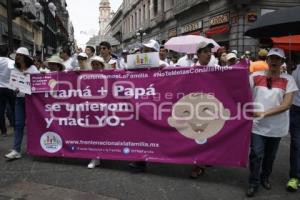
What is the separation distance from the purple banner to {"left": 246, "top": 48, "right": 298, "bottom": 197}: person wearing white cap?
0.21 m

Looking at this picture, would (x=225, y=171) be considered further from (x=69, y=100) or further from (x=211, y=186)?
(x=69, y=100)

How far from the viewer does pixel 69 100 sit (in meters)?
6.71

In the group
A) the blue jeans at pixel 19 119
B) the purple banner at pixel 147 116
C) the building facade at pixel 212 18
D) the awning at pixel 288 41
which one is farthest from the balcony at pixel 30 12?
the purple banner at pixel 147 116

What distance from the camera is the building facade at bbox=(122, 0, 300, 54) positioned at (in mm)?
22734

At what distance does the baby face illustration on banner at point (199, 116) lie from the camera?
5.84 m

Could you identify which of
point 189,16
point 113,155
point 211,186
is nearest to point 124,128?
point 113,155

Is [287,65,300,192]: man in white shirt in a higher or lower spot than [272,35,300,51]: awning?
lower

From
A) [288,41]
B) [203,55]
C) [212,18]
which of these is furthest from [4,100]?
[212,18]

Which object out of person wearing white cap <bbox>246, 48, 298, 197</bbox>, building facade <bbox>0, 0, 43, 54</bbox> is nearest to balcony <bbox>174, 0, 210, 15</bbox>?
building facade <bbox>0, 0, 43, 54</bbox>

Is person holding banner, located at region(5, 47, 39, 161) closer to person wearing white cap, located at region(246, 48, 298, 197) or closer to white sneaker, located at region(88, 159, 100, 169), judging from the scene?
white sneaker, located at region(88, 159, 100, 169)

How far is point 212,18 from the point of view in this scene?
88.5ft

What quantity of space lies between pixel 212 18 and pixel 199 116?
21.8m

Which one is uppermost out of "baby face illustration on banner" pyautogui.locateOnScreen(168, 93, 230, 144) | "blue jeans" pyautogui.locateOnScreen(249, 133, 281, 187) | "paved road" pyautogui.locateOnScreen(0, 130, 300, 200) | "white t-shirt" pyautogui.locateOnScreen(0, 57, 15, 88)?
"white t-shirt" pyautogui.locateOnScreen(0, 57, 15, 88)

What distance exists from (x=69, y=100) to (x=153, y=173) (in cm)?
161
